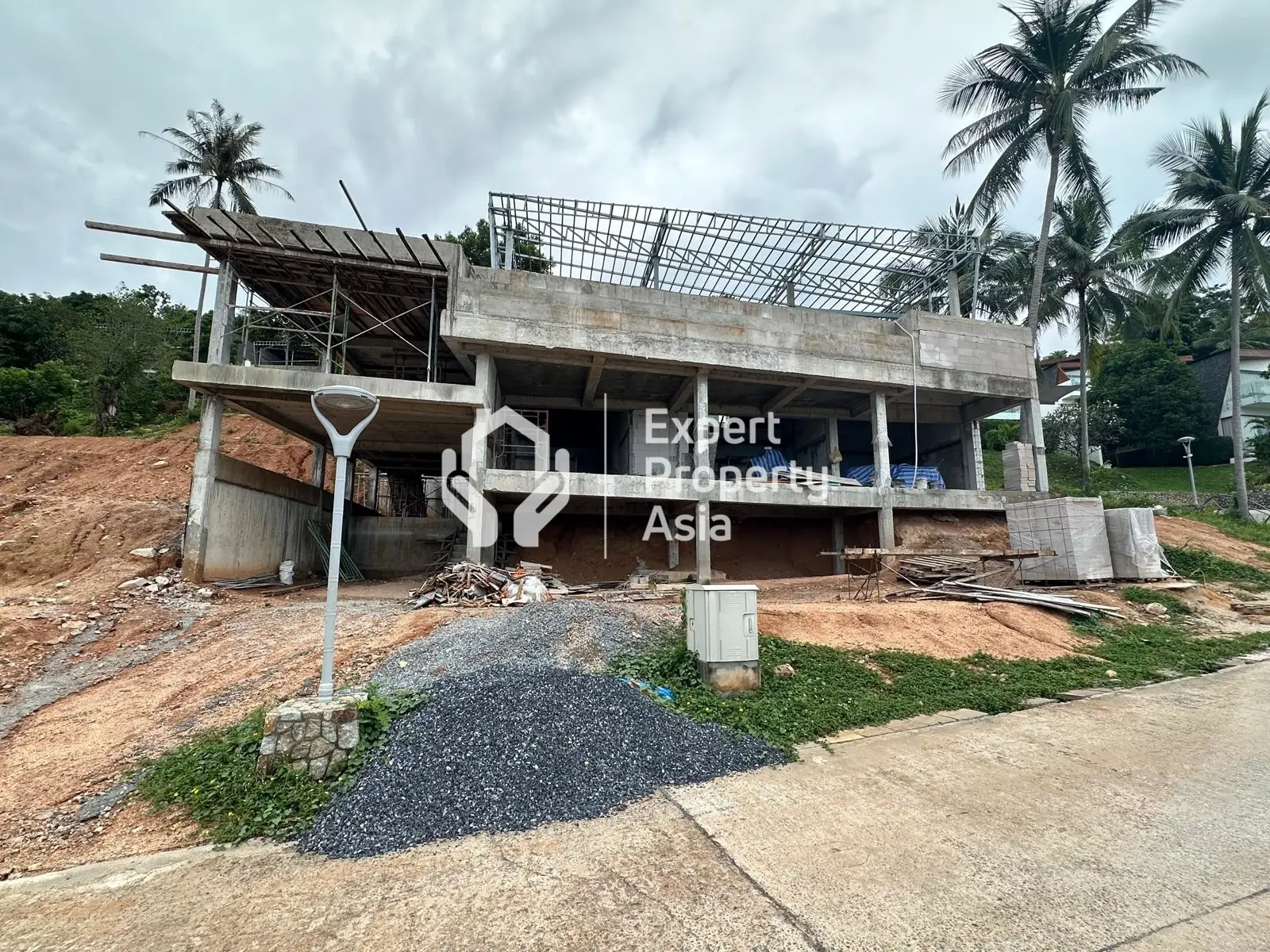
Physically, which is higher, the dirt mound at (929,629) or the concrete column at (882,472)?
the concrete column at (882,472)

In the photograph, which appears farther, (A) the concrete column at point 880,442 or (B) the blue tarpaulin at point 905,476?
(B) the blue tarpaulin at point 905,476

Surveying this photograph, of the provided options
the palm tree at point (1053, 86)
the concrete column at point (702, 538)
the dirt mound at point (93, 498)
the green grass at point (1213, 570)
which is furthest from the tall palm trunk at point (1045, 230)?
the dirt mound at point (93, 498)

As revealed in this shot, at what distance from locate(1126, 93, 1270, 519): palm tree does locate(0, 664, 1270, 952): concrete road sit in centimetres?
2325

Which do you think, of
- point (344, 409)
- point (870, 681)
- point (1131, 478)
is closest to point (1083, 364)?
point (1131, 478)

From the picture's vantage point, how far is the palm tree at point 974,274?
16.9 metres

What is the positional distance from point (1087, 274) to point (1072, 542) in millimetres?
17684

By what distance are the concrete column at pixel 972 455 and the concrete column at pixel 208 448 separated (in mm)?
21911

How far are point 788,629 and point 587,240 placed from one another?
1121cm

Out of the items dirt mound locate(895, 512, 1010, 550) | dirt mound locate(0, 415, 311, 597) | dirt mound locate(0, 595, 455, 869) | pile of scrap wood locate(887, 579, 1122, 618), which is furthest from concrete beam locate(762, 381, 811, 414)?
dirt mound locate(0, 415, 311, 597)

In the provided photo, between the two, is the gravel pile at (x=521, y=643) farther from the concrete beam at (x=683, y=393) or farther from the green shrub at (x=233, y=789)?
the concrete beam at (x=683, y=393)

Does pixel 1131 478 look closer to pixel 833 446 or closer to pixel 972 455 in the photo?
pixel 972 455

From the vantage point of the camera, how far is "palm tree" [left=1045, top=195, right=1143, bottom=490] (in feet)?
74.4

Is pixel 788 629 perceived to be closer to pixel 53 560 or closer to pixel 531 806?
pixel 531 806

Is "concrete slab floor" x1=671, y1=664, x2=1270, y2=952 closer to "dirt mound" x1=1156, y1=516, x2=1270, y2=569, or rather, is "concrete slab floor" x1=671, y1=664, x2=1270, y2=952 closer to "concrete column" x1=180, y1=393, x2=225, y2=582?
"concrete column" x1=180, y1=393, x2=225, y2=582
